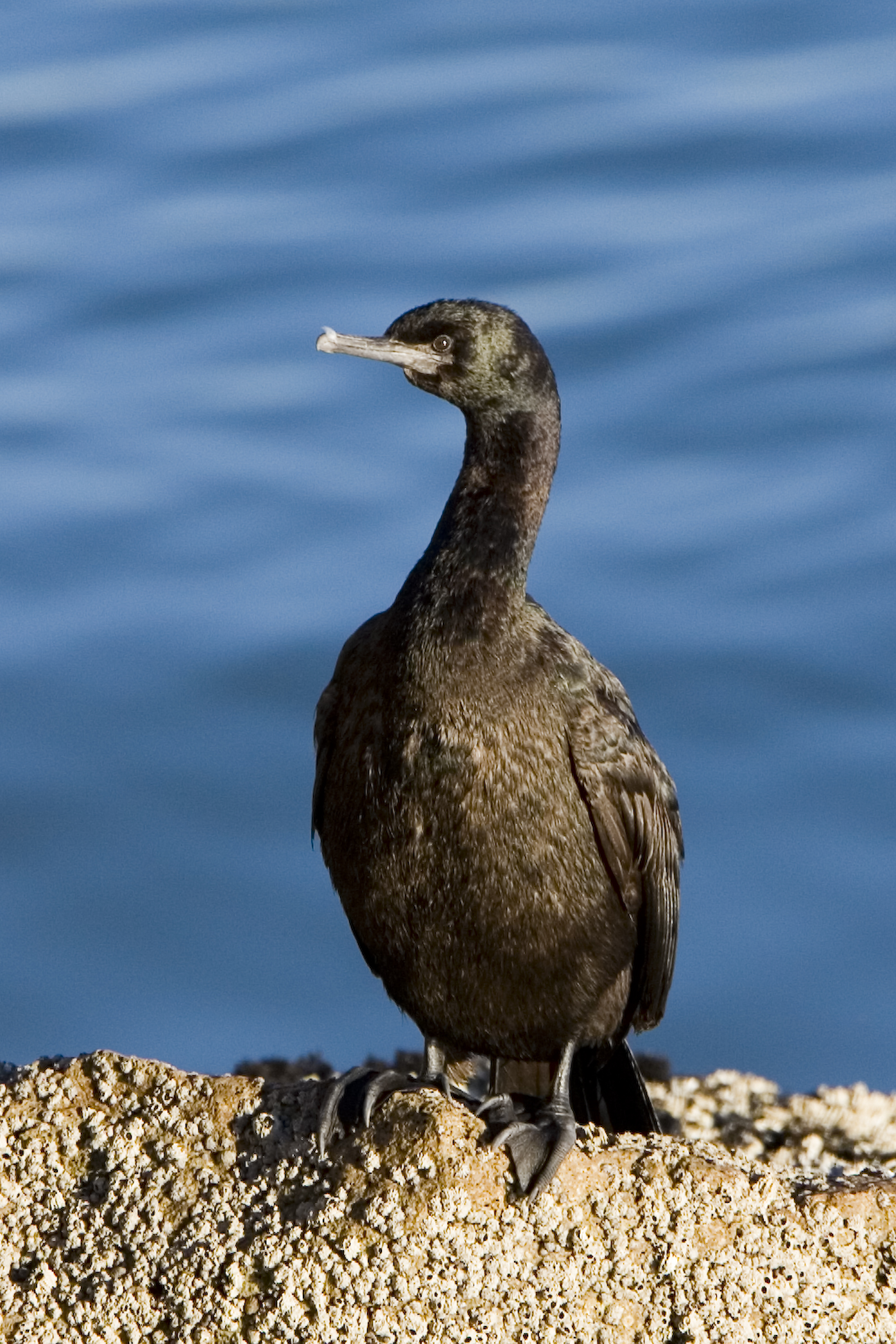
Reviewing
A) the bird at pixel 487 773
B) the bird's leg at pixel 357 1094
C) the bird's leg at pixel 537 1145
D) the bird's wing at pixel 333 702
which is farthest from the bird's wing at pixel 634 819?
the bird's leg at pixel 537 1145

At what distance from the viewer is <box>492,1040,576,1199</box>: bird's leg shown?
10.9 ft

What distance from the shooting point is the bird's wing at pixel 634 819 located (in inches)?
161

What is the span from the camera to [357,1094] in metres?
3.62

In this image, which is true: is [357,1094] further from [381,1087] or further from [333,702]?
[333,702]

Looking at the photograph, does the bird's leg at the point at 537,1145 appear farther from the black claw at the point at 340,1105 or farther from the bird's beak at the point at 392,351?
the bird's beak at the point at 392,351

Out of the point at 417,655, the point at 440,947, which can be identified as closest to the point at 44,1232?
the point at 440,947

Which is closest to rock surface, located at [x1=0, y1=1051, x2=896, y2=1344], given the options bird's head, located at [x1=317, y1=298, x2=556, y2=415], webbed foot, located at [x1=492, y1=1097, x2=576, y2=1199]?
webbed foot, located at [x1=492, y1=1097, x2=576, y2=1199]

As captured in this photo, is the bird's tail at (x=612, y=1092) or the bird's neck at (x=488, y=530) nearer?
the bird's neck at (x=488, y=530)

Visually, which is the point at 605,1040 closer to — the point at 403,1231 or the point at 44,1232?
the point at 403,1231

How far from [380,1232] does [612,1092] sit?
130 cm

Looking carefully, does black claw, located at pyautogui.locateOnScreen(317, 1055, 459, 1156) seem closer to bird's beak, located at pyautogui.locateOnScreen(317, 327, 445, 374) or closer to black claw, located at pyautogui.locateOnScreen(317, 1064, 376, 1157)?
black claw, located at pyautogui.locateOnScreen(317, 1064, 376, 1157)

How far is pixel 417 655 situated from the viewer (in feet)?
12.9

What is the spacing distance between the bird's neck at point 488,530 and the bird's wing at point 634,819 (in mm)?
302

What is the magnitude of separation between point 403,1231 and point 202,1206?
0.37m
